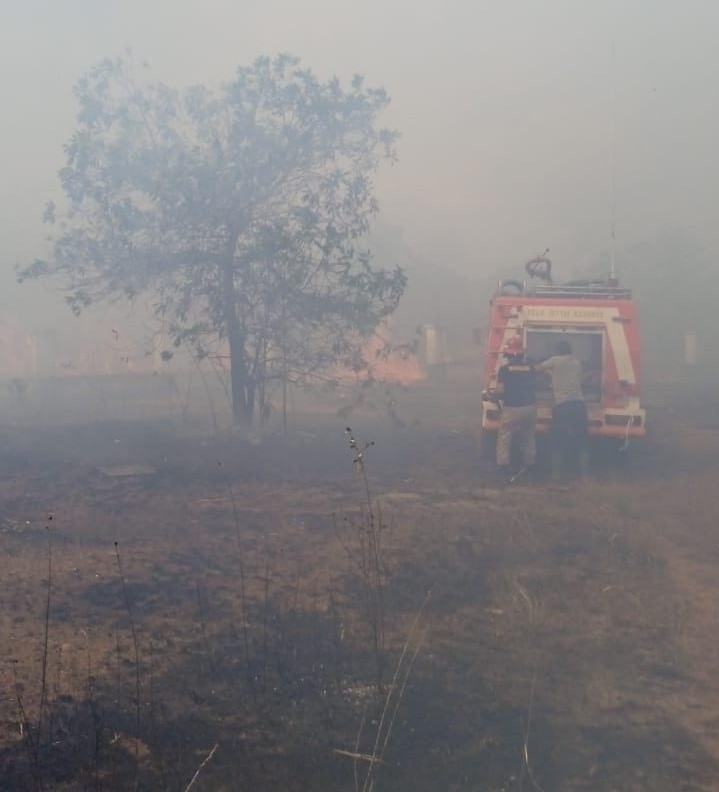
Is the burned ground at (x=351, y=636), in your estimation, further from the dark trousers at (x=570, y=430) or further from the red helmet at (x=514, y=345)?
the red helmet at (x=514, y=345)

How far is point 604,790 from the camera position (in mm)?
3988

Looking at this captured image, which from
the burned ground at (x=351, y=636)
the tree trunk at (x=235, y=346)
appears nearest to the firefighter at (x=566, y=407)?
the burned ground at (x=351, y=636)

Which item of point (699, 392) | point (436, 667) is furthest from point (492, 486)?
point (699, 392)

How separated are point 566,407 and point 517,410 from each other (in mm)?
627

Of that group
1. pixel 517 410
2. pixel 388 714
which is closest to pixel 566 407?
pixel 517 410

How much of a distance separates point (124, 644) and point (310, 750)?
178 cm

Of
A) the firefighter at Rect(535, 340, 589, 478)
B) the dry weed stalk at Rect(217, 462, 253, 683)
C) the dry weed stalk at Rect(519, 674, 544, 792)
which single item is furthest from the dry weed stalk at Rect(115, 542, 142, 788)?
the firefighter at Rect(535, 340, 589, 478)

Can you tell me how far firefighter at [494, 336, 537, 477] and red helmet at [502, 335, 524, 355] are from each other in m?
0.27

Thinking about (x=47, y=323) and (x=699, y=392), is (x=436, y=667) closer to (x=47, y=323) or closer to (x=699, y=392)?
(x=699, y=392)

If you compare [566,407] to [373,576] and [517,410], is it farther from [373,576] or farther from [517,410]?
[373,576]

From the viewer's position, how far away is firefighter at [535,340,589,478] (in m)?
11.7

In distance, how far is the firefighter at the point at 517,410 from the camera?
11656 millimetres

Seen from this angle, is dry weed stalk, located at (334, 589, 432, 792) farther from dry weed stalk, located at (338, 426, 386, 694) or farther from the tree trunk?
the tree trunk

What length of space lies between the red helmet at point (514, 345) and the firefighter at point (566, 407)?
0.56 m
